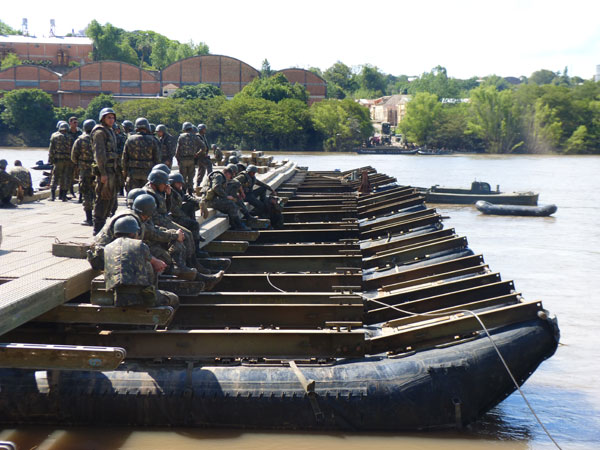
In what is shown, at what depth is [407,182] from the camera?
5556 centimetres

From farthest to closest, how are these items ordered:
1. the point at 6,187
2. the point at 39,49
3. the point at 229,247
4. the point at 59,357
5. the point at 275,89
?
the point at 39,49, the point at 275,89, the point at 6,187, the point at 229,247, the point at 59,357

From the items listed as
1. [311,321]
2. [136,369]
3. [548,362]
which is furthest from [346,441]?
[548,362]

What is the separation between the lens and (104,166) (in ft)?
38.5

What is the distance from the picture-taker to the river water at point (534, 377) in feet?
28.6

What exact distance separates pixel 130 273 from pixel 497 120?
89.5 meters

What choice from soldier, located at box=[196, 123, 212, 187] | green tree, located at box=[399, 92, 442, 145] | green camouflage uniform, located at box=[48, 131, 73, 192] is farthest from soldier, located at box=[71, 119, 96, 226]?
green tree, located at box=[399, 92, 442, 145]

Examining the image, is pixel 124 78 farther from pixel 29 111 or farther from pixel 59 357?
pixel 59 357

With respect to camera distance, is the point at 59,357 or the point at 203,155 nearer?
the point at 59,357

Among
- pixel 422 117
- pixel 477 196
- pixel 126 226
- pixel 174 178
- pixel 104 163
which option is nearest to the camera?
pixel 126 226

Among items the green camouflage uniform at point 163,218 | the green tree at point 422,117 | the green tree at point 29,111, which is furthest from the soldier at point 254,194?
the green tree at point 422,117

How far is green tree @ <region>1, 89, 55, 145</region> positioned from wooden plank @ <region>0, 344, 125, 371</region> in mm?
79925

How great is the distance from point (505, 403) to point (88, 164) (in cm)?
786

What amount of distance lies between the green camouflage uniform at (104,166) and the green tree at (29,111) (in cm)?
7550

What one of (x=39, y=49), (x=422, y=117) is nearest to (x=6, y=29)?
(x=39, y=49)
